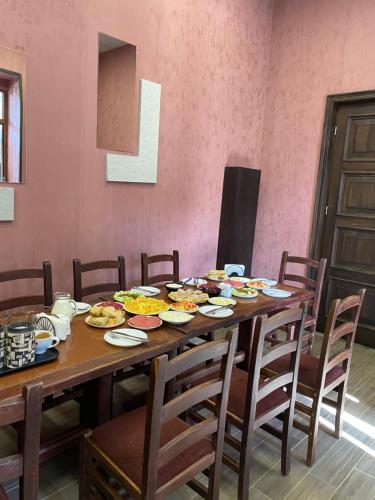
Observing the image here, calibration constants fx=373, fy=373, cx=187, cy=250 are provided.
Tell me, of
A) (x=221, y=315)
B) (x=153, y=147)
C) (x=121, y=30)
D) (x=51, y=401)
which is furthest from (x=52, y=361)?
(x=121, y=30)

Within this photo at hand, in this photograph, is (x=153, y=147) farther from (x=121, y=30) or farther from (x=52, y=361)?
(x=52, y=361)

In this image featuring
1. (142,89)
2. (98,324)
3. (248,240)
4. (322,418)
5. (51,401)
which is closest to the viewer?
(98,324)

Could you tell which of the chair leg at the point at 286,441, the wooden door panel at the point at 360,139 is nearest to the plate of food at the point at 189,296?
the chair leg at the point at 286,441

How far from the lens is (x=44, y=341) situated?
1.36 meters

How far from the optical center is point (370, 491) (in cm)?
175

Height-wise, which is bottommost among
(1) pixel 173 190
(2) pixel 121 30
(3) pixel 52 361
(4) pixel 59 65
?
(3) pixel 52 361

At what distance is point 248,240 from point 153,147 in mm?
1263

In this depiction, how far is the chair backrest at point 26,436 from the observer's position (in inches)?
33.6

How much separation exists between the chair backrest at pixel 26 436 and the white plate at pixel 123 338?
0.57 meters

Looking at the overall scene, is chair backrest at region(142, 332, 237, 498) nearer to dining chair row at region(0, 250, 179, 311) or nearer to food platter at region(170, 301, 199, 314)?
food platter at region(170, 301, 199, 314)

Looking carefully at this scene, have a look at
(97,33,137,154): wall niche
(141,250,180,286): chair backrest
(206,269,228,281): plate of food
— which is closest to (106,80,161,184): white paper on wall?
(97,33,137,154): wall niche

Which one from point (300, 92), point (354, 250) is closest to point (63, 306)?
point (354, 250)

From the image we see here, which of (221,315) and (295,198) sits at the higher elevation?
(295,198)

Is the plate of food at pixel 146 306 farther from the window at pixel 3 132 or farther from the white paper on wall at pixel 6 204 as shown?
the window at pixel 3 132
